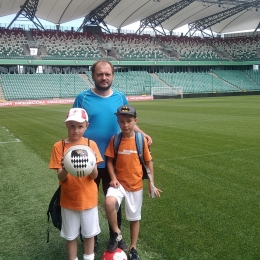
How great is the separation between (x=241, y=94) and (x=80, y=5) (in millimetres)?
27426

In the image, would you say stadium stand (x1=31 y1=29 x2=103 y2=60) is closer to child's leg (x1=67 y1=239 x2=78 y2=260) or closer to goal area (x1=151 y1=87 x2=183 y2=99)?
goal area (x1=151 y1=87 x2=183 y2=99)

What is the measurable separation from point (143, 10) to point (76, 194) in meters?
56.7

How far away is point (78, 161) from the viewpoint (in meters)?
3.07

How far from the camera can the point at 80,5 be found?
168ft

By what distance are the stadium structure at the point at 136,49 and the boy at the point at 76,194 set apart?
44576 mm

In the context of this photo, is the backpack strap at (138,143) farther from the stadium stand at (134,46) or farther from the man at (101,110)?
the stadium stand at (134,46)

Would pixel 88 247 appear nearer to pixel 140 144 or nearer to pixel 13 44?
pixel 140 144

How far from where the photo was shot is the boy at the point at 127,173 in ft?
12.2

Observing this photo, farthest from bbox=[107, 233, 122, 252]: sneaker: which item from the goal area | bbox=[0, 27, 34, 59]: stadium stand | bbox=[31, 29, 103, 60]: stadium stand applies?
bbox=[31, 29, 103, 60]: stadium stand

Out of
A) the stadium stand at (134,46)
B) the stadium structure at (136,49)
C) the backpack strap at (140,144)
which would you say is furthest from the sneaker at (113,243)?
the stadium stand at (134,46)

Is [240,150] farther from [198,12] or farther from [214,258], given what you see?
[198,12]

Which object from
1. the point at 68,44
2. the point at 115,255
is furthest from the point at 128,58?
the point at 115,255

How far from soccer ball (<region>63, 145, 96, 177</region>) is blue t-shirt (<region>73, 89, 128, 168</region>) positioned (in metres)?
0.90

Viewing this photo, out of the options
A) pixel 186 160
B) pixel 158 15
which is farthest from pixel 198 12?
pixel 186 160
